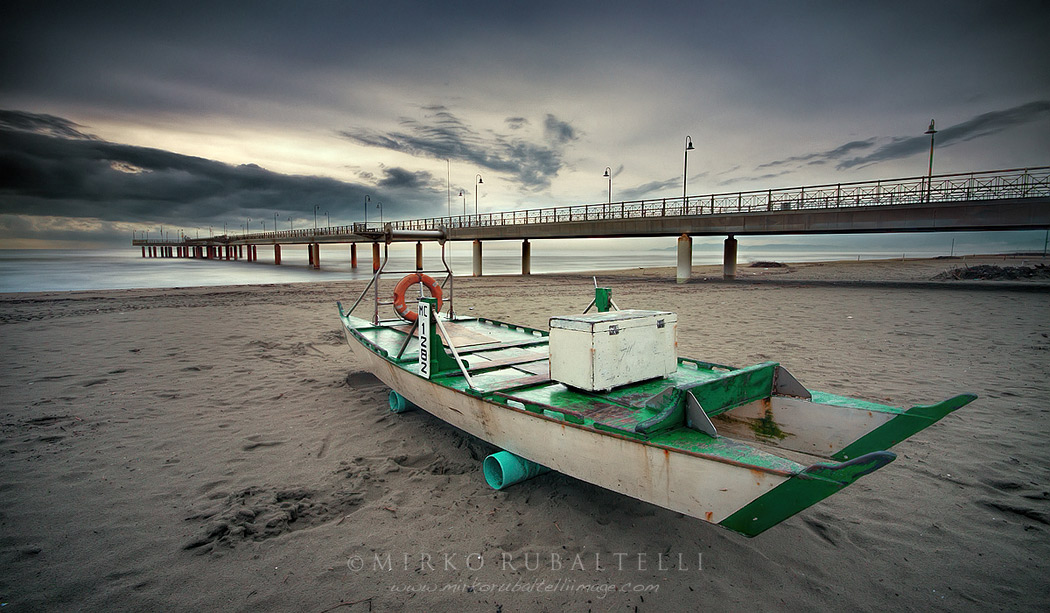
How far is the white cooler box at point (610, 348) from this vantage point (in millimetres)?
3783

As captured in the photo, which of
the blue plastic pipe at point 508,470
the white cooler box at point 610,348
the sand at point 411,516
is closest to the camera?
the sand at point 411,516

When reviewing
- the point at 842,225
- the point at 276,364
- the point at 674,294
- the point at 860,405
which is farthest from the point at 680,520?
the point at 842,225

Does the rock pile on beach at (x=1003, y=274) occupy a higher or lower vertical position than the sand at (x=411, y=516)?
higher

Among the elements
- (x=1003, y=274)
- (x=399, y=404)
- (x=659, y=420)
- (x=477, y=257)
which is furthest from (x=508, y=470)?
(x=477, y=257)

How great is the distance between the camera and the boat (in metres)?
2.55

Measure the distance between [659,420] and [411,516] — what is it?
2305 millimetres

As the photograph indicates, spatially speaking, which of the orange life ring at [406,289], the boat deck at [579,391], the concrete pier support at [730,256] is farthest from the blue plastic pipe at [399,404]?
the concrete pier support at [730,256]

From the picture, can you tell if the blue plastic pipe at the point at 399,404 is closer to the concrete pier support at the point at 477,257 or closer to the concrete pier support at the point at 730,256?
the concrete pier support at the point at 730,256

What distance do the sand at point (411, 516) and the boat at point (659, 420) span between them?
58cm

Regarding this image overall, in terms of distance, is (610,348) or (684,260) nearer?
(610,348)

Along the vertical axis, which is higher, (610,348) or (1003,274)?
(1003,274)

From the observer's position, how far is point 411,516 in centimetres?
382

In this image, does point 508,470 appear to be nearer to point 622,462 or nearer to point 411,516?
point 411,516

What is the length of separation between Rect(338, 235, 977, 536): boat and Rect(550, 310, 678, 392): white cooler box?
1 centimetres
